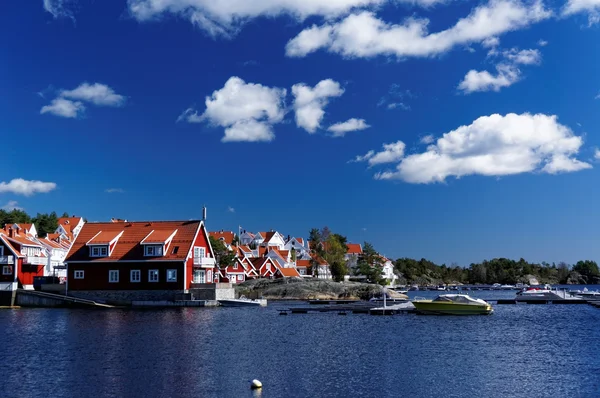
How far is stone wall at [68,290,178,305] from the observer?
7062 centimetres

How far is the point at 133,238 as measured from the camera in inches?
2933

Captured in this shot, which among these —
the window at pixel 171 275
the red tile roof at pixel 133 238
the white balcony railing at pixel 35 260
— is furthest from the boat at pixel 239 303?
the white balcony railing at pixel 35 260

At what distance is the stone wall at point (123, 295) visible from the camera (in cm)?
7062

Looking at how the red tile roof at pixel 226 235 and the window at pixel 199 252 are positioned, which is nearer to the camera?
the window at pixel 199 252

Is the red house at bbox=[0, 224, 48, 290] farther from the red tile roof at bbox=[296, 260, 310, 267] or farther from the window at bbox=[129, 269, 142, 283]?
the red tile roof at bbox=[296, 260, 310, 267]

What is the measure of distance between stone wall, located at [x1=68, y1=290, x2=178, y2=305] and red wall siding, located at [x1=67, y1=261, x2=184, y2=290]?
435 mm

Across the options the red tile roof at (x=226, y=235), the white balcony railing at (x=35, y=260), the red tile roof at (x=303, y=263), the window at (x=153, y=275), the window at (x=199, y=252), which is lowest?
the window at (x=153, y=275)

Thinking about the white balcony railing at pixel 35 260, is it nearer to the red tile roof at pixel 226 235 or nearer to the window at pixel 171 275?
the window at pixel 171 275

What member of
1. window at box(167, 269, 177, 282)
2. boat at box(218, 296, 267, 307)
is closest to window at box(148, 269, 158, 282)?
window at box(167, 269, 177, 282)

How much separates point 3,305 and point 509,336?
5776 centimetres

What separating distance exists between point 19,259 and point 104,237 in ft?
36.8

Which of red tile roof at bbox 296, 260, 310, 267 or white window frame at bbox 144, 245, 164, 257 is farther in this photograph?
red tile roof at bbox 296, 260, 310, 267

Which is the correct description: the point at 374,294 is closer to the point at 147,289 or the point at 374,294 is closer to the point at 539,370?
the point at 147,289

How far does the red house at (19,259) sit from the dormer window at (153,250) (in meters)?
17.0
